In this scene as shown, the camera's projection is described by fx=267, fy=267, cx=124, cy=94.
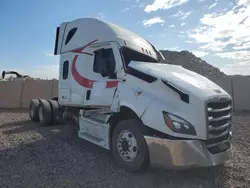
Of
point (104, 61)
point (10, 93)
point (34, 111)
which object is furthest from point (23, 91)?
point (104, 61)

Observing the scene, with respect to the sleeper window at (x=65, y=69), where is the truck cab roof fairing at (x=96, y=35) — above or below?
above

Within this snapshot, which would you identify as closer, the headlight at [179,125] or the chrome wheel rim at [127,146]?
the headlight at [179,125]

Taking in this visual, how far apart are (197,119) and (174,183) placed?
Answer: 1.32 meters

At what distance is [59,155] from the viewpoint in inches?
262

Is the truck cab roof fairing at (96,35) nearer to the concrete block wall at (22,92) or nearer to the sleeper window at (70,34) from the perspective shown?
the sleeper window at (70,34)

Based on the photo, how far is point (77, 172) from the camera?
218 inches

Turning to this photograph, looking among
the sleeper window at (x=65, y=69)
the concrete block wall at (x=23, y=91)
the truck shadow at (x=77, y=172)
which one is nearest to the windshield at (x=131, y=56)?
the truck shadow at (x=77, y=172)

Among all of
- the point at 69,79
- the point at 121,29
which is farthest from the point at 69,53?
the point at 121,29

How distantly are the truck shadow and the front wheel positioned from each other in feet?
0.69

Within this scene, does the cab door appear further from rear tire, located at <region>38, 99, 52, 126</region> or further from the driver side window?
rear tire, located at <region>38, 99, 52, 126</region>

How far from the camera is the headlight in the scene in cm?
Answer: 475

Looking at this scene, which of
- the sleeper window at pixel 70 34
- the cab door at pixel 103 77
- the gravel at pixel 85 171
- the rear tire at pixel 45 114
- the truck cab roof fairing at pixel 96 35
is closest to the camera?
the gravel at pixel 85 171

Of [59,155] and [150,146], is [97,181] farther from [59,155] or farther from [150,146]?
[59,155]

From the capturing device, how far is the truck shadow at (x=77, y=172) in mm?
4988
